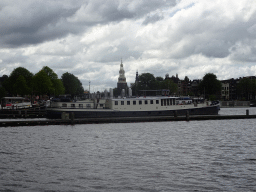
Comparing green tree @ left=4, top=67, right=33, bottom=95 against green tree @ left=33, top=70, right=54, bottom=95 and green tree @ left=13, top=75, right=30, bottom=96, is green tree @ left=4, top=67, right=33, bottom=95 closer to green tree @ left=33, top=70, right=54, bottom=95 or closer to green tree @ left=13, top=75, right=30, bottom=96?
green tree @ left=13, top=75, right=30, bottom=96

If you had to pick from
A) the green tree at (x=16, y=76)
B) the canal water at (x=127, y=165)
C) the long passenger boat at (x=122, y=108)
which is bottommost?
the canal water at (x=127, y=165)

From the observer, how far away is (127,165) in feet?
84.8

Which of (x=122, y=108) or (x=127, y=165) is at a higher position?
(x=122, y=108)

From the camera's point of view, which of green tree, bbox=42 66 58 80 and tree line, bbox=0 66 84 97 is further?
green tree, bbox=42 66 58 80

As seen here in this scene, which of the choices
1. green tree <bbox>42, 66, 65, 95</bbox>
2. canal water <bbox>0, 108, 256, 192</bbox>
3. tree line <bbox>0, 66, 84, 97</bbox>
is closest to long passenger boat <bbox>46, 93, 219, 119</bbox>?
canal water <bbox>0, 108, 256, 192</bbox>

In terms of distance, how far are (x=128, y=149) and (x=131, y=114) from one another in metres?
41.6

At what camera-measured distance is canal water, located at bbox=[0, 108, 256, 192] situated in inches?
796

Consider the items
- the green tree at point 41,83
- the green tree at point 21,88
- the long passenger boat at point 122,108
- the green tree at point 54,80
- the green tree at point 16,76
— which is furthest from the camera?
the green tree at point 16,76

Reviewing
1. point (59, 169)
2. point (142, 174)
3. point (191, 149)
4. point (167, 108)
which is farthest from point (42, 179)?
point (167, 108)

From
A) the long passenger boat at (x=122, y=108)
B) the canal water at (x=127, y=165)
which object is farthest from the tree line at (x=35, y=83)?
the canal water at (x=127, y=165)

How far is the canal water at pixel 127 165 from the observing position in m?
20.2

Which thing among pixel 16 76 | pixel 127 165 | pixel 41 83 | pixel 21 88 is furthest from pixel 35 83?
pixel 127 165

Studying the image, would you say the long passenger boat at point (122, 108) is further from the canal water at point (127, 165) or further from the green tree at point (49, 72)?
the green tree at point (49, 72)

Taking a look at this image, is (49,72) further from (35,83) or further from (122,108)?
(122,108)
